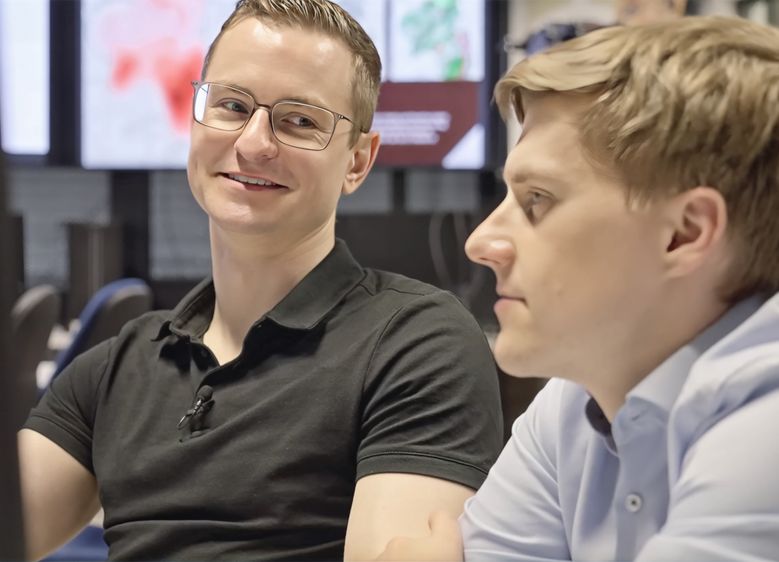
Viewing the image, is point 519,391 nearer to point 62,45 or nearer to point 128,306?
point 128,306

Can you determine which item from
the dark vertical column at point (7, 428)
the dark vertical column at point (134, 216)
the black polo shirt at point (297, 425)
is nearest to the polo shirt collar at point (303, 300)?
the black polo shirt at point (297, 425)

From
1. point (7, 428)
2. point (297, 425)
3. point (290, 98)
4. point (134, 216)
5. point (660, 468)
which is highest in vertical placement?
point (290, 98)

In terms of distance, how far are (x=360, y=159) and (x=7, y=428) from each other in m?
0.97

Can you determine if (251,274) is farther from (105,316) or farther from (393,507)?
(105,316)

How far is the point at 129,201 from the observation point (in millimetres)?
4332

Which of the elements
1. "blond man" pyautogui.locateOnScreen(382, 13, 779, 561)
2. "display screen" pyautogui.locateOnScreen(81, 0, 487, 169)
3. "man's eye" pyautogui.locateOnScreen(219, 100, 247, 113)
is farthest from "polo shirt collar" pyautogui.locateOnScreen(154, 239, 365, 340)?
"display screen" pyautogui.locateOnScreen(81, 0, 487, 169)

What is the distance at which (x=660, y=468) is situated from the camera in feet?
2.40

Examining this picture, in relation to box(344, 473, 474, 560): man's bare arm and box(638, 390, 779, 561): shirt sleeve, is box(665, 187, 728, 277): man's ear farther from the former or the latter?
box(344, 473, 474, 560): man's bare arm

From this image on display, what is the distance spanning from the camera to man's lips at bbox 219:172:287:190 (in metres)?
1.20

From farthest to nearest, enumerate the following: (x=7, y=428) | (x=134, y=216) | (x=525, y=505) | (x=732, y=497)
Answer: (x=134, y=216) < (x=525, y=505) < (x=732, y=497) < (x=7, y=428)

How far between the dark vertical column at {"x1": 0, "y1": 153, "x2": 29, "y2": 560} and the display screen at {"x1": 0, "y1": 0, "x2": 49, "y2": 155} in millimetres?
3779

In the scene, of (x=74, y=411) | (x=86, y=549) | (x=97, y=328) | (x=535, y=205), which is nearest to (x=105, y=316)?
(x=97, y=328)

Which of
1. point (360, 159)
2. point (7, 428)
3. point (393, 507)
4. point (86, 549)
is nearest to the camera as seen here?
point (7, 428)

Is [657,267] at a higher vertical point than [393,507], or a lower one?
higher
